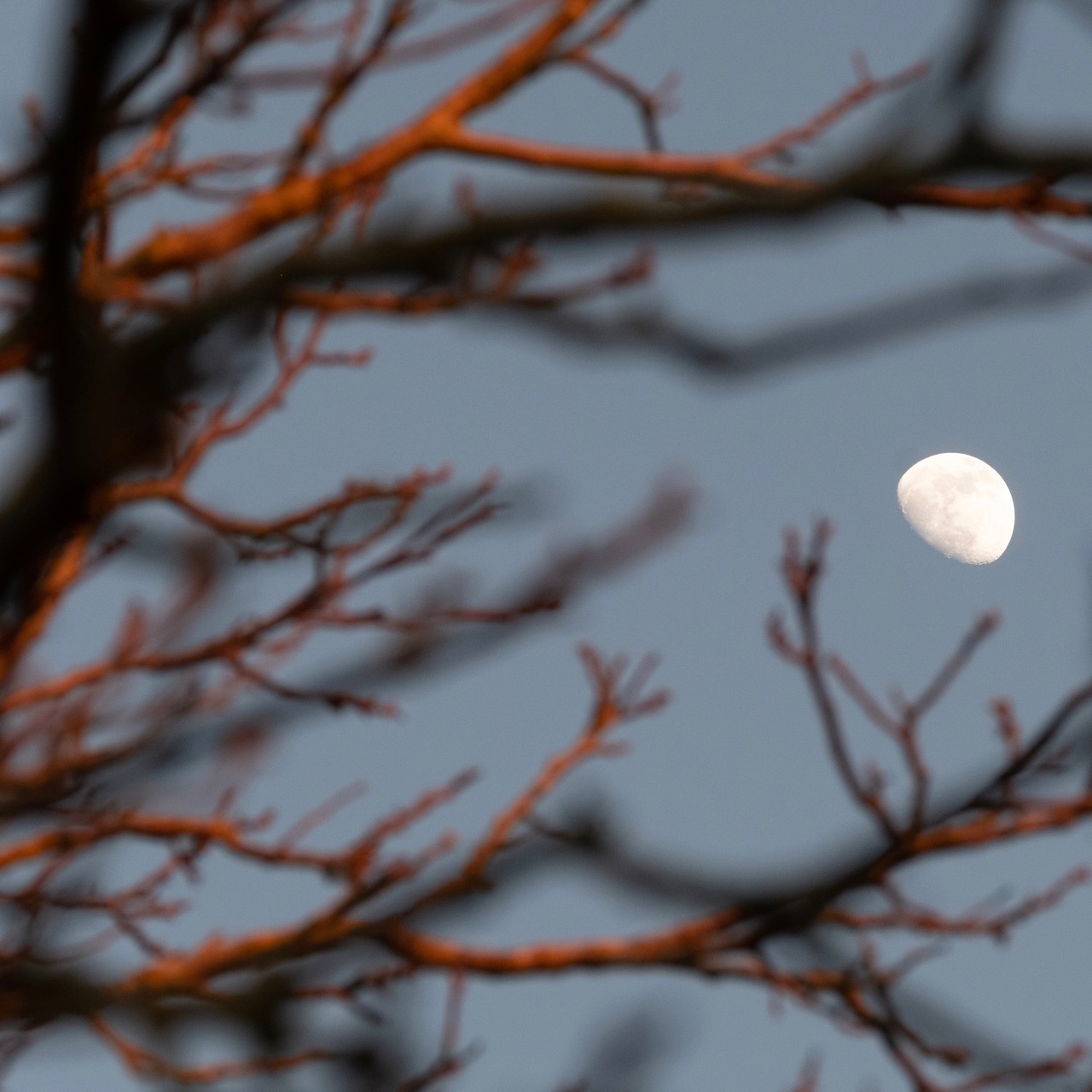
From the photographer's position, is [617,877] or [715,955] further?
[715,955]

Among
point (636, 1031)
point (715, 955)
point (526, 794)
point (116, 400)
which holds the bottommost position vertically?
point (526, 794)

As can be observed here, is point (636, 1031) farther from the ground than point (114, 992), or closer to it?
closer to it

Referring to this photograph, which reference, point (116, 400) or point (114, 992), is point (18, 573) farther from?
point (114, 992)

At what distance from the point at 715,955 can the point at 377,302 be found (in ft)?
6.25

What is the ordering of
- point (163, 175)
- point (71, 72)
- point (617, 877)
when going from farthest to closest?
point (163, 175)
point (617, 877)
point (71, 72)

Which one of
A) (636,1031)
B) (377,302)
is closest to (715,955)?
(636,1031)

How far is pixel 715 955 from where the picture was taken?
190 centimetres

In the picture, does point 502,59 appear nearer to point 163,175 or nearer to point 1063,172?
point 163,175

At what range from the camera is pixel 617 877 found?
4.04 ft

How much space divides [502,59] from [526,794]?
5.73ft

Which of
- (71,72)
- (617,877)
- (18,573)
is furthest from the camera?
(617,877)

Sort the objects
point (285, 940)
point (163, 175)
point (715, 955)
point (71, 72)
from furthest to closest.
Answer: point (163, 175) → point (285, 940) → point (715, 955) → point (71, 72)

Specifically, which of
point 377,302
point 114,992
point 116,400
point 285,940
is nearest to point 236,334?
point 116,400

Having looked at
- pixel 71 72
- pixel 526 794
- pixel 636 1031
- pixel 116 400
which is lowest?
pixel 526 794
